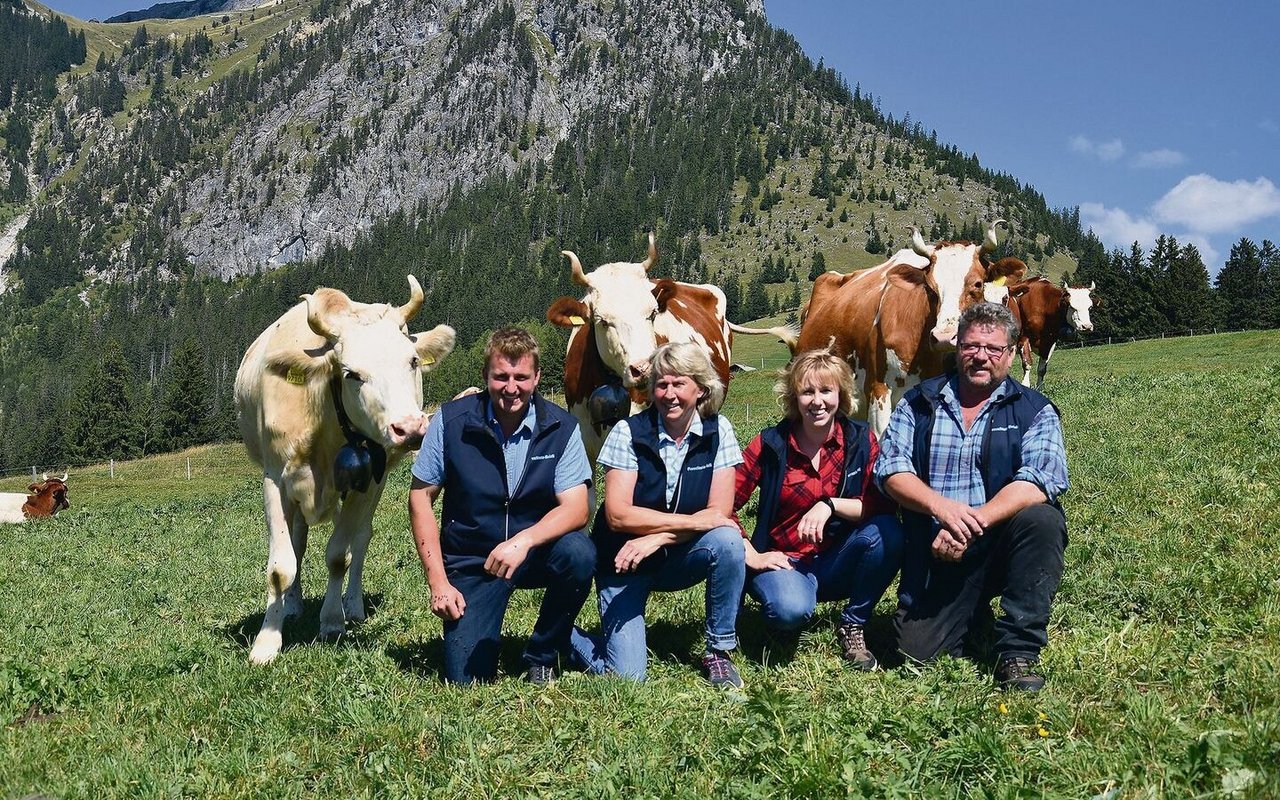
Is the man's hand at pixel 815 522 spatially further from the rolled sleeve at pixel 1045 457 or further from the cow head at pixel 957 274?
the cow head at pixel 957 274

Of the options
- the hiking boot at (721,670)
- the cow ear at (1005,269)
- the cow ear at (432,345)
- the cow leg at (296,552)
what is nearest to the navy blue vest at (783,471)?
the hiking boot at (721,670)

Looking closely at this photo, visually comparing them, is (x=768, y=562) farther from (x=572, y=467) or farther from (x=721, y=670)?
(x=572, y=467)

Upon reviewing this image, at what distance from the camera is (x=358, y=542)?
732 centimetres

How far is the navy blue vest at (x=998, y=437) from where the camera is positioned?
4859 mm

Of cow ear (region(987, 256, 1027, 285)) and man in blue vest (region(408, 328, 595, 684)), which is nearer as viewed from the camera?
man in blue vest (region(408, 328, 595, 684))

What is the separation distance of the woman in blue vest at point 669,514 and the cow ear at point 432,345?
2074mm

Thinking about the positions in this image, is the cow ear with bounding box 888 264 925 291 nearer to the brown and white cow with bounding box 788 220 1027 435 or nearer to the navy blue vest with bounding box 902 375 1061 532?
the brown and white cow with bounding box 788 220 1027 435

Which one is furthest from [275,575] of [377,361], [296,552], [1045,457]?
[1045,457]

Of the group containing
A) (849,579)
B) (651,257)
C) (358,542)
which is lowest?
(358,542)

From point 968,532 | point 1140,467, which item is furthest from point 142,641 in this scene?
point 1140,467

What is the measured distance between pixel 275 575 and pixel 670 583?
320cm

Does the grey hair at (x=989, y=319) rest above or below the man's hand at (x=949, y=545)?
above

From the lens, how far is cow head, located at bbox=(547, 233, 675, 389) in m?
7.71

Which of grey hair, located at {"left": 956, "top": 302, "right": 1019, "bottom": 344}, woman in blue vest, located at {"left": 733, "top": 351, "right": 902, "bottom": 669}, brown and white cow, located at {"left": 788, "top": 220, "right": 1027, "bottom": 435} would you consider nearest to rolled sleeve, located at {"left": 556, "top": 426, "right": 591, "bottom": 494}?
woman in blue vest, located at {"left": 733, "top": 351, "right": 902, "bottom": 669}
